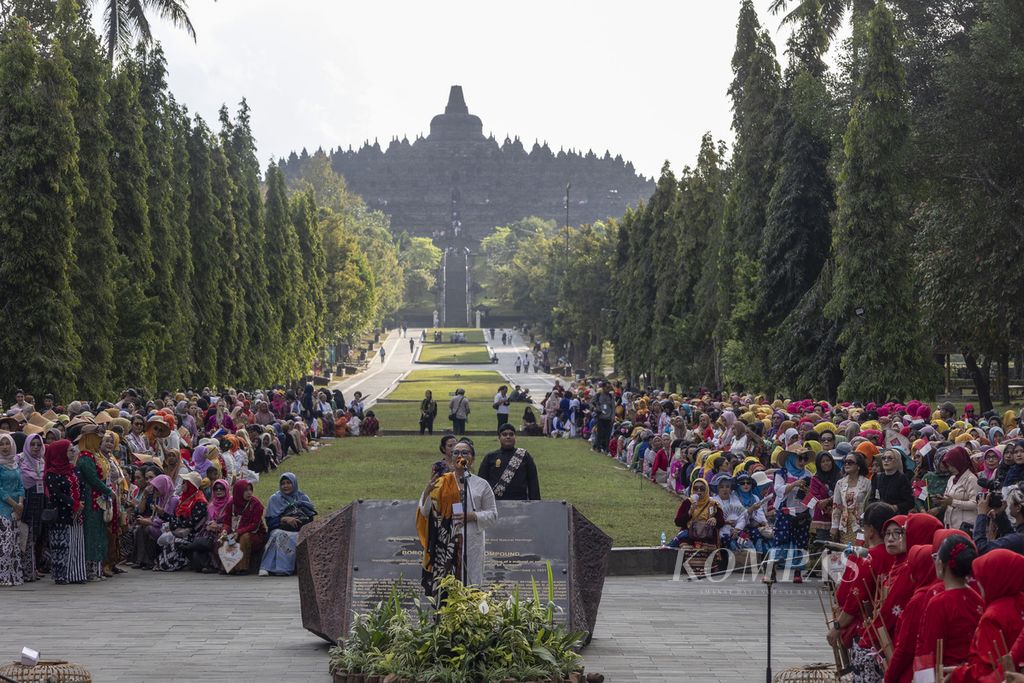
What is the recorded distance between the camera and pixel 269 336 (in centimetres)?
5428

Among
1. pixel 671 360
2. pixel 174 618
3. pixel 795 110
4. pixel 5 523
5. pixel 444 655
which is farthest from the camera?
pixel 671 360

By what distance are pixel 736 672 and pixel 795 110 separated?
3098 centimetres

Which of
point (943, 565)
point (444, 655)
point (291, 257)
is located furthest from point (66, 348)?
point (291, 257)

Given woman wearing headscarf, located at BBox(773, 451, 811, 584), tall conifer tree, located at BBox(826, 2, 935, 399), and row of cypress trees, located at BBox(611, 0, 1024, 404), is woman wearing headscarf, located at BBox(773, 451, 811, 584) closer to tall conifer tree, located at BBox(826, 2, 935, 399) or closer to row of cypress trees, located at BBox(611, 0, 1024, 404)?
row of cypress trees, located at BBox(611, 0, 1024, 404)

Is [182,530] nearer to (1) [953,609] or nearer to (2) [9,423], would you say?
(2) [9,423]

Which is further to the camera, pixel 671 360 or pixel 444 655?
pixel 671 360

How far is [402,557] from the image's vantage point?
10750 mm

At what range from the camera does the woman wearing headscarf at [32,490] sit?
14.9 m

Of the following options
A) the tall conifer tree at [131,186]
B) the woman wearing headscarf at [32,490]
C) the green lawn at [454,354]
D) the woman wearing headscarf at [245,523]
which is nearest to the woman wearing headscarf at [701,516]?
the woman wearing headscarf at [245,523]

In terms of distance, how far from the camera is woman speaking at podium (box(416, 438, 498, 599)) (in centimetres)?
1038

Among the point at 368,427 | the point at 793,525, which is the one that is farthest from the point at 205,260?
the point at 793,525

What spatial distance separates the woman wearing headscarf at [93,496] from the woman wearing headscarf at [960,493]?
8052mm

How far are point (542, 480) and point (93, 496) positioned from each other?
11.4m

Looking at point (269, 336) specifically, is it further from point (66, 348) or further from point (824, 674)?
point (824, 674)
